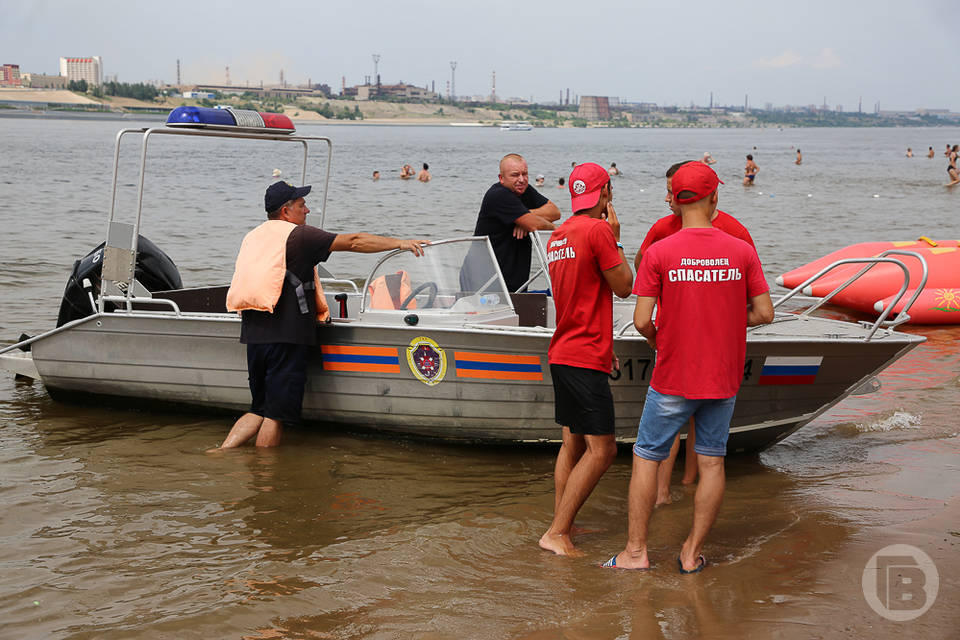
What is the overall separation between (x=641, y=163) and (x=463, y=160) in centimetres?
1184

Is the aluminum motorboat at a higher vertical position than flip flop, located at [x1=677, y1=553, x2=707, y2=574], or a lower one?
higher

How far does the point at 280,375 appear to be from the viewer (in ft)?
20.3

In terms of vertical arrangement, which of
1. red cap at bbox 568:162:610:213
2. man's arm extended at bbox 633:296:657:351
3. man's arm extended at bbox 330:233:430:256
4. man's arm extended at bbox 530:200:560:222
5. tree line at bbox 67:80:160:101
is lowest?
man's arm extended at bbox 633:296:657:351

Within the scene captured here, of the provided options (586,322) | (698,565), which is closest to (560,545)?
(698,565)

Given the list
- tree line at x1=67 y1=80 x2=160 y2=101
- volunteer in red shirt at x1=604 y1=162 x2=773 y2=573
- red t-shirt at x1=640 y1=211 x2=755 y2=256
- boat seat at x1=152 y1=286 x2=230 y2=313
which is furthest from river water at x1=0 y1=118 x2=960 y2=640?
tree line at x1=67 y1=80 x2=160 y2=101

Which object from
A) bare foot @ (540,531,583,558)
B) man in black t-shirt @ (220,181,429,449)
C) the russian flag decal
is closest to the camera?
bare foot @ (540,531,583,558)

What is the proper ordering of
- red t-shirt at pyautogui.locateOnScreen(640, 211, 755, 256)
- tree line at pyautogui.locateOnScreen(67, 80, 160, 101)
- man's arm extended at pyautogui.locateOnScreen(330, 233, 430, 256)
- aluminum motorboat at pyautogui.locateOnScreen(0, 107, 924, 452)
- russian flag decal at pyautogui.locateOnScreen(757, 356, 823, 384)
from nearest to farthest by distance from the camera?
1. red t-shirt at pyautogui.locateOnScreen(640, 211, 755, 256)
2. russian flag decal at pyautogui.locateOnScreen(757, 356, 823, 384)
3. aluminum motorboat at pyautogui.locateOnScreen(0, 107, 924, 452)
4. man's arm extended at pyautogui.locateOnScreen(330, 233, 430, 256)
5. tree line at pyautogui.locateOnScreen(67, 80, 160, 101)

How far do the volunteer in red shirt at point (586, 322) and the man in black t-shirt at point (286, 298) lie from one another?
178 centimetres

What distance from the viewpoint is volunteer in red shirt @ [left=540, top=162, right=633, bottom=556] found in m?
4.39

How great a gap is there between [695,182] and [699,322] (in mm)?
636

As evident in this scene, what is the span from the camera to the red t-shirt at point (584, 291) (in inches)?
173

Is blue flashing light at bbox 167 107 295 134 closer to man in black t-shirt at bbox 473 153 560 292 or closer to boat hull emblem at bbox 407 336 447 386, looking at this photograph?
man in black t-shirt at bbox 473 153 560 292

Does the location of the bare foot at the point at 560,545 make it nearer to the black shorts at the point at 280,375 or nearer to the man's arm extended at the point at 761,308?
the man's arm extended at the point at 761,308

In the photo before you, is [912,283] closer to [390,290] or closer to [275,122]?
[390,290]
